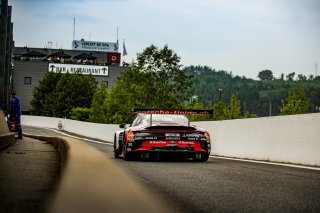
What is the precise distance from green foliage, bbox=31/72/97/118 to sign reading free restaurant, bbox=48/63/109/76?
6.47 meters

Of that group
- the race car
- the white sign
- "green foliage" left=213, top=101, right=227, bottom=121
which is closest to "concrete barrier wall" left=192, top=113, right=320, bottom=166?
the race car

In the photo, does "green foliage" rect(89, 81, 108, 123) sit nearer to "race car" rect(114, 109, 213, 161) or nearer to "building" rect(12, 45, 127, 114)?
"building" rect(12, 45, 127, 114)

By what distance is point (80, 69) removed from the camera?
408 ft

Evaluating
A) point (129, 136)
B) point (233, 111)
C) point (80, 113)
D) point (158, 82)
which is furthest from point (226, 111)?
point (129, 136)

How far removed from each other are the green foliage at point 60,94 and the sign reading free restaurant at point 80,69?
647 centimetres

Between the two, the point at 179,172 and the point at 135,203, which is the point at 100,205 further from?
the point at 179,172

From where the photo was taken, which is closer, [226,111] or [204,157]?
[204,157]

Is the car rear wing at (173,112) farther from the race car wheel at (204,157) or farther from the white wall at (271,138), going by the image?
the white wall at (271,138)

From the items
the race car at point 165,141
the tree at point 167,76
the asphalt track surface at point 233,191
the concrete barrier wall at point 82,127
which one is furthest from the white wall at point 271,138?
the tree at point 167,76

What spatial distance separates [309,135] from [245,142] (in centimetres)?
384

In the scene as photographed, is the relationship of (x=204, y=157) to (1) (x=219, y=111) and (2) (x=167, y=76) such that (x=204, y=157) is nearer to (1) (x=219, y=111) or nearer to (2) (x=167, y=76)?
(2) (x=167, y=76)

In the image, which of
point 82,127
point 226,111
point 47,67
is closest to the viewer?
point 82,127

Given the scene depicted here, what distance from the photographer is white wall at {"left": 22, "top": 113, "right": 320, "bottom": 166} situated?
14094mm

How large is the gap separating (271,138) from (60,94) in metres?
96.8
